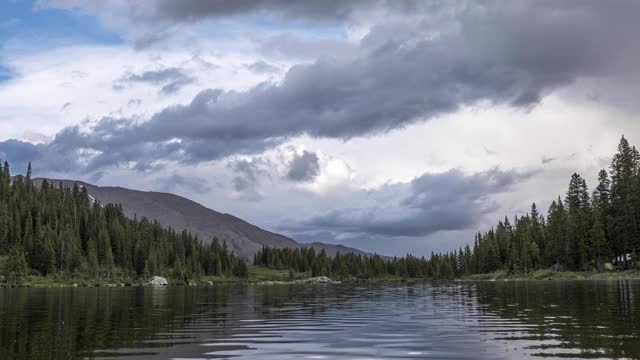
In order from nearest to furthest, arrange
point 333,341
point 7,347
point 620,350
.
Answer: point 620,350 < point 7,347 < point 333,341

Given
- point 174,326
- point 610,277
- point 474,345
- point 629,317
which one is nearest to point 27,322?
point 174,326

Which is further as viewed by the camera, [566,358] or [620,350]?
[620,350]

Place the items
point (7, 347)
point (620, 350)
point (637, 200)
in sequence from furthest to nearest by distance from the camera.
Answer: point (637, 200) → point (7, 347) → point (620, 350)

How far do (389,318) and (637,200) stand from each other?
15341 cm

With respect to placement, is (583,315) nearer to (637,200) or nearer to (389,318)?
(389,318)

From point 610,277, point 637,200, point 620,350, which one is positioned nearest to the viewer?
point 620,350

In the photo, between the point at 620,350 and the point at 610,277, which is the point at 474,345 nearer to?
the point at 620,350

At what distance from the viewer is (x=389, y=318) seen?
149 ft

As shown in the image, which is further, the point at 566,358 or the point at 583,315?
the point at 583,315

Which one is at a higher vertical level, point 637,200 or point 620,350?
point 637,200

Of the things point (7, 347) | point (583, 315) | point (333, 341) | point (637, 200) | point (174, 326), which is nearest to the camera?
point (7, 347)

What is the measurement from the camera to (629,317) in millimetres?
40156

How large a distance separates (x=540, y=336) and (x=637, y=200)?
162273mm

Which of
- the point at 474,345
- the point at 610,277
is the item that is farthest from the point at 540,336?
the point at 610,277
